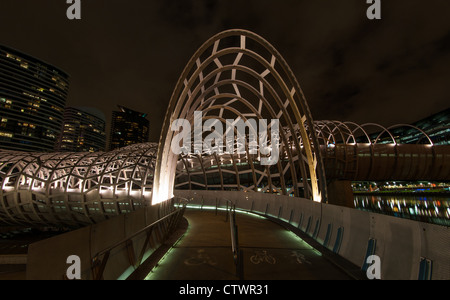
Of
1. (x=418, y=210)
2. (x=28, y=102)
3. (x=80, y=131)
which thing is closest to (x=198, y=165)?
(x=418, y=210)

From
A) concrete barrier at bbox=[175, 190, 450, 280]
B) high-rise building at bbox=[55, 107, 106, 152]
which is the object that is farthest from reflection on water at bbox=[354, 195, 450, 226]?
high-rise building at bbox=[55, 107, 106, 152]

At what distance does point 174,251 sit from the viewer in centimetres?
697

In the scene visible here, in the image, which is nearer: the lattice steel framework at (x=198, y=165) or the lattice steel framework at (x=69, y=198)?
the lattice steel framework at (x=198, y=165)

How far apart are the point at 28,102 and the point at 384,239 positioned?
150 m

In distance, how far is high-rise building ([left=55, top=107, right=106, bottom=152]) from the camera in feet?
582

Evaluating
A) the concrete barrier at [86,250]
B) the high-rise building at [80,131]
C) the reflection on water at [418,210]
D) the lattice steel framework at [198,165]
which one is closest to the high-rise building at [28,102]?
the high-rise building at [80,131]

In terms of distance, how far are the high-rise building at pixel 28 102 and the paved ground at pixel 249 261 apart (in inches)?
5176

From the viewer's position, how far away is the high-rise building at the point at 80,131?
177375mm

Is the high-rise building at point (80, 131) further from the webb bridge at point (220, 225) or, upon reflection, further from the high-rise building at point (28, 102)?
the webb bridge at point (220, 225)

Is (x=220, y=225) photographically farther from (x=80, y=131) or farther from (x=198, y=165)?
(x=80, y=131)

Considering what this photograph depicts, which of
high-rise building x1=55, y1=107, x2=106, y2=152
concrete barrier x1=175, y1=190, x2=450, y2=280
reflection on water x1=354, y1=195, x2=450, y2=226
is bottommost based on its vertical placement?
reflection on water x1=354, y1=195, x2=450, y2=226

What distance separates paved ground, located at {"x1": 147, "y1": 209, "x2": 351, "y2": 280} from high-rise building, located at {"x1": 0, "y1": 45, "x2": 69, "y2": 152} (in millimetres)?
131477

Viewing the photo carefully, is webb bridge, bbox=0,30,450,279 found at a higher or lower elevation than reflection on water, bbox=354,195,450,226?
higher

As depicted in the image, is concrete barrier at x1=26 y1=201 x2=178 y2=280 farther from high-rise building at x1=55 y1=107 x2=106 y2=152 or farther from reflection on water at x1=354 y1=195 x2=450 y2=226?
high-rise building at x1=55 y1=107 x2=106 y2=152
